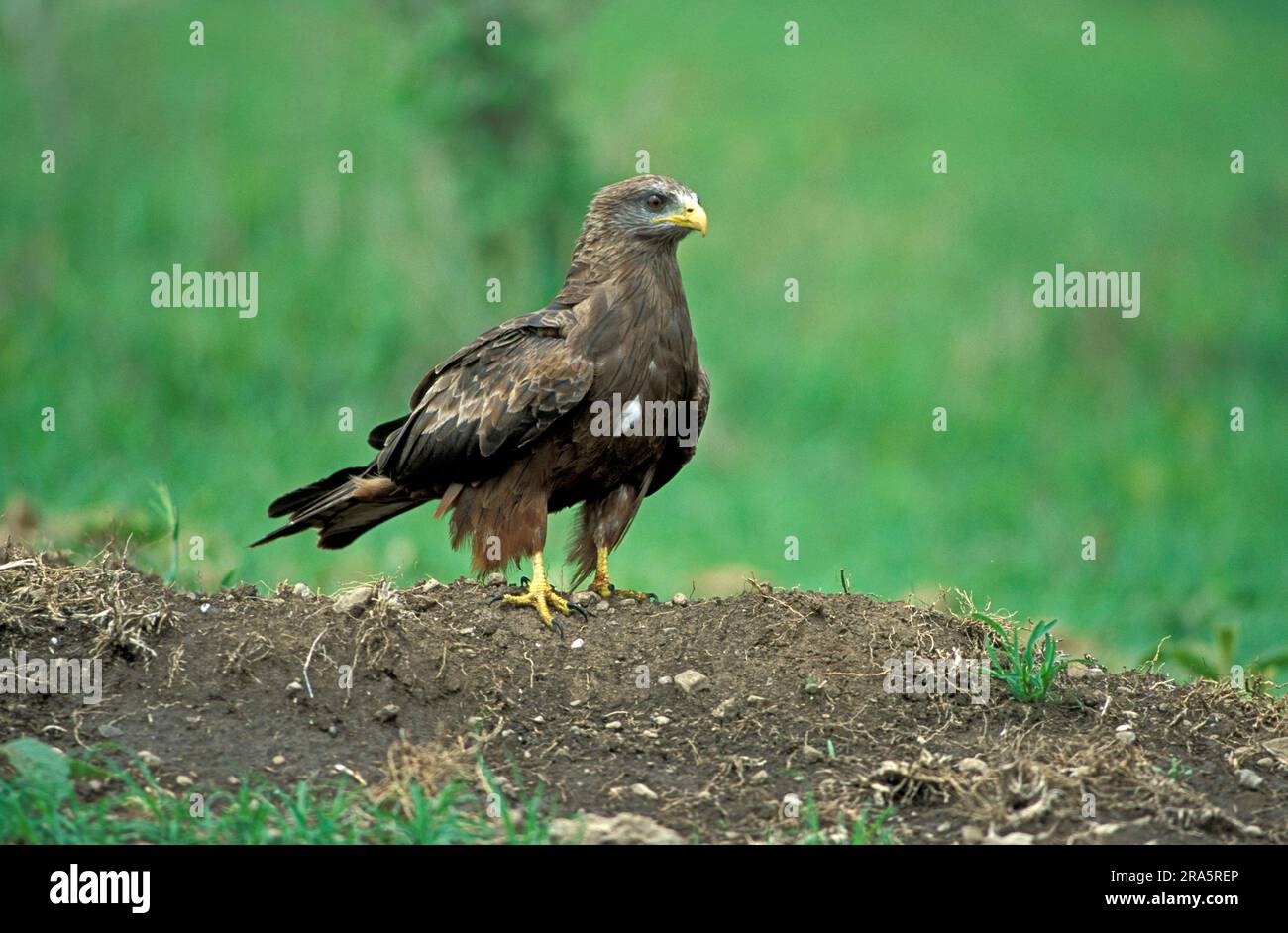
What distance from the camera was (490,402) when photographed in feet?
18.9

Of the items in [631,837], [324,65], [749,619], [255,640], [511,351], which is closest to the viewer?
[631,837]

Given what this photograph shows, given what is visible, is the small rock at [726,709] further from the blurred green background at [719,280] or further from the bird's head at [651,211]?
the blurred green background at [719,280]

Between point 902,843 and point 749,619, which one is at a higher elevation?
point 749,619

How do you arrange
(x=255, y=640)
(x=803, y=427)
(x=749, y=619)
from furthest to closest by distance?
(x=803, y=427), (x=749, y=619), (x=255, y=640)

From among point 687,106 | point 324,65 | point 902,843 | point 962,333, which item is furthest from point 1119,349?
point 902,843

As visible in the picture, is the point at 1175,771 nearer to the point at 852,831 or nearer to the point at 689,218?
the point at 852,831

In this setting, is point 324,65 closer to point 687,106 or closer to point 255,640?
point 687,106

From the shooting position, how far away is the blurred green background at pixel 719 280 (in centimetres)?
1036

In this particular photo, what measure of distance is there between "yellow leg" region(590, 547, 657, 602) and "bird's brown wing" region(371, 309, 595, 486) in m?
0.61

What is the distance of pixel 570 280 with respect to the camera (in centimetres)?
618

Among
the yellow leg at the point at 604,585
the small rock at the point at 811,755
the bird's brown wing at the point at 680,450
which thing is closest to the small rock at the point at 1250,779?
the small rock at the point at 811,755

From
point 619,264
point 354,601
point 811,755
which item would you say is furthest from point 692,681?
point 619,264

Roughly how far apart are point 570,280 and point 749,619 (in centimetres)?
174

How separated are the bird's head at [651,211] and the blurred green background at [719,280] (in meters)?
2.65
